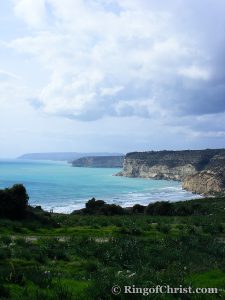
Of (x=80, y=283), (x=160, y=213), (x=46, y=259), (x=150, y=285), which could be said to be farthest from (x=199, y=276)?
(x=160, y=213)

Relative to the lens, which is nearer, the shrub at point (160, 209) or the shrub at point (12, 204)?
the shrub at point (12, 204)

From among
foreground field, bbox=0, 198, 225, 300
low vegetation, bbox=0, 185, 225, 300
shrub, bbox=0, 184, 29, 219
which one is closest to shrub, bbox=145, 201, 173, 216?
shrub, bbox=0, 184, 29, 219

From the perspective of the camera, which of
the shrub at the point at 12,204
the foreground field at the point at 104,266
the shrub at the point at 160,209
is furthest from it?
the shrub at the point at 160,209

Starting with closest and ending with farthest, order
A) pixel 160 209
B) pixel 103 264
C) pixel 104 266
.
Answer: pixel 104 266, pixel 103 264, pixel 160 209

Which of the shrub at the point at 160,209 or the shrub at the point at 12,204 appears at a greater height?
the shrub at the point at 12,204

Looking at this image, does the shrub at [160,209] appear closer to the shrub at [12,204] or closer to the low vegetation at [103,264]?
the shrub at [12,204]

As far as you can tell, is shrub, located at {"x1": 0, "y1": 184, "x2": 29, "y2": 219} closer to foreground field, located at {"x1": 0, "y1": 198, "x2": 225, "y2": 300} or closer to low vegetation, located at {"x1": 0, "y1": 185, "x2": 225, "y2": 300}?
low vegetation, located at {"x1": 0, "y1": 185, "x2": 225, "y2": 300}

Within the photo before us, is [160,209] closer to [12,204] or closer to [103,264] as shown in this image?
[12,204]

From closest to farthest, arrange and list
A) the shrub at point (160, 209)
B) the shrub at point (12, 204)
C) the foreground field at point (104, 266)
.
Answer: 1. the foreground field at point (104, 266)
2. the shrub at point (12, 204)
3. the shrub at point (160, 209)

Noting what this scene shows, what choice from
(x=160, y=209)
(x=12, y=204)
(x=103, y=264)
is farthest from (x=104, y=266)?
(x=160, y=209)

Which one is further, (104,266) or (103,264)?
(103,264)

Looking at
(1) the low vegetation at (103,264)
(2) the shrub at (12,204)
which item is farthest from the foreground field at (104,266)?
(2) the shrub at (12,204)

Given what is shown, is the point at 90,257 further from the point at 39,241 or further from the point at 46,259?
the point at 39,241

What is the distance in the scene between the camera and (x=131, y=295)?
450 inches
